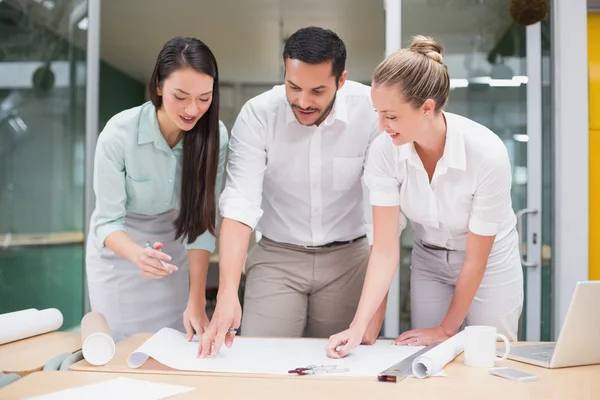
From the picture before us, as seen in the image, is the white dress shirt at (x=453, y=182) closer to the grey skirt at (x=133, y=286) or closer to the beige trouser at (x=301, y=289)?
the beige trouser at (x=301, y=289)

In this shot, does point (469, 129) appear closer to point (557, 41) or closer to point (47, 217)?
point (557, 41)

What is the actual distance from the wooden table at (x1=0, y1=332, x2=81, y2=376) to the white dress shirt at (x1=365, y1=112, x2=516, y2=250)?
937mm

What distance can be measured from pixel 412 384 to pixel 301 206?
94cm

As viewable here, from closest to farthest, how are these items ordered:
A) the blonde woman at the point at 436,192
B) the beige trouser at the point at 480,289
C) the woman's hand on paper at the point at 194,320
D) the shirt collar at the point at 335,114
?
the blonde woman at the point at 436,192, the woman's hand on paper at the point at 194,320, the beige trouser at the point at 480,289, the shirt collar at the point at 335,114

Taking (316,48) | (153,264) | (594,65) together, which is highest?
(594,65)

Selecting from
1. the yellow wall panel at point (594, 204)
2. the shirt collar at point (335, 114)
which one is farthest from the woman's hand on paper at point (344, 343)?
the yellow wall panel at point (594, 204)

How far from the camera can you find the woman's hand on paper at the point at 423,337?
5.96 feet

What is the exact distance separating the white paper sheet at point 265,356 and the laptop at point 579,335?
13.8 inches

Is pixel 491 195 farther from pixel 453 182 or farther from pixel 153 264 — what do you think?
pixel 153 264

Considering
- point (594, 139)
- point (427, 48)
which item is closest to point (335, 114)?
point (427, 48)

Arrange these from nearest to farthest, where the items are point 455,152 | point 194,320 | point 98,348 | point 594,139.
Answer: point 98,348, point 455,152, point 194,320, point 594,139

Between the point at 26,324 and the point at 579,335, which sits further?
the point at 26,324

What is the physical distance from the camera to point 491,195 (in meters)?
1.81

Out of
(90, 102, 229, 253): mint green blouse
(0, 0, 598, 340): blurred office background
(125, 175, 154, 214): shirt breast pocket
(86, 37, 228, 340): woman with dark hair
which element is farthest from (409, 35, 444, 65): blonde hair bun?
(0, 0, 598, 340): blurred office background
